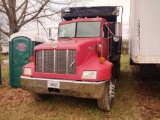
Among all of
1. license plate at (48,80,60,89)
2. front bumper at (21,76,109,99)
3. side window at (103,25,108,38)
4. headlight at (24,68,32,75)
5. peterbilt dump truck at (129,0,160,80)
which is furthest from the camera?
side window at (103,25,108,38)

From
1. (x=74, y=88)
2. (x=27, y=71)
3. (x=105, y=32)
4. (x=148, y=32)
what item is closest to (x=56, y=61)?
(x=74, y=88)

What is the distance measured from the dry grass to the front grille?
1.15 metres

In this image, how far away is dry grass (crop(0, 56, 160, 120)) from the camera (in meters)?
5.34

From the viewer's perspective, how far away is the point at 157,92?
292 inches

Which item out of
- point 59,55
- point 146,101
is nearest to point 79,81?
point 59,55

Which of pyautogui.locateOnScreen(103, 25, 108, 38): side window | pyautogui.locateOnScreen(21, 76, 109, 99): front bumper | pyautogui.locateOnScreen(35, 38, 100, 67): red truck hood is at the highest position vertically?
pyautogui.locateOnScreen(103, 25, 108, 38): side window

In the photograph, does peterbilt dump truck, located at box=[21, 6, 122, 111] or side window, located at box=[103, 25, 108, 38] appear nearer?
peterbilt dump truck, located at box=[21, 6, 122, 111]

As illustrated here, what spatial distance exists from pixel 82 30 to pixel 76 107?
2.33 m

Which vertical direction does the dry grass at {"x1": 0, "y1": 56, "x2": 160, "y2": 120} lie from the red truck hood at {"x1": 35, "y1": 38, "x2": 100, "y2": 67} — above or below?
below

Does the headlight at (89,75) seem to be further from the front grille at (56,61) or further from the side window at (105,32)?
the side window at (105,32)

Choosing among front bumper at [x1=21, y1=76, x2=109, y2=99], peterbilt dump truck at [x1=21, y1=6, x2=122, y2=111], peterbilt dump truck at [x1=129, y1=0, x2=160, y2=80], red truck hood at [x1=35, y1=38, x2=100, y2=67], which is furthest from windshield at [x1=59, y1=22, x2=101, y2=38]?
front bumper at [x1=21, y1=76, x2=109, y2=99]

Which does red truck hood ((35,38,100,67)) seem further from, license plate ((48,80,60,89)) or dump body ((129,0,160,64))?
dump body ((129,0,160,64))

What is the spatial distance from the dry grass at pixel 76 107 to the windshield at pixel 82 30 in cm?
199

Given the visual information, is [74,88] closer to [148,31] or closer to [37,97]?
[37,97]
